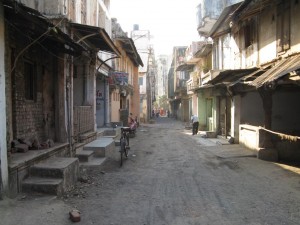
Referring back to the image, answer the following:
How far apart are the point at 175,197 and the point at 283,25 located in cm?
856

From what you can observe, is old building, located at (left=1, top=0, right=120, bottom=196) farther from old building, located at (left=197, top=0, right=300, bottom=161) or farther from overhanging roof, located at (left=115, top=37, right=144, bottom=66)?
overhanging roof, located at (left=115, top=37, right=144, bottom=66)

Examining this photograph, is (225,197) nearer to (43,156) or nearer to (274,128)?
(43,156)

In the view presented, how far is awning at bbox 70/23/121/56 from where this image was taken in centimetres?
1145

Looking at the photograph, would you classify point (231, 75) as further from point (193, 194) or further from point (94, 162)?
point (193, 194)

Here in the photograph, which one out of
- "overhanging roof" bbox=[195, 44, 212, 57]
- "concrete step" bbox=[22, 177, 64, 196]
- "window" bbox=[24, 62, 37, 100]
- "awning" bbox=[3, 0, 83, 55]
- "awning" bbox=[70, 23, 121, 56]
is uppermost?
"overhanging roof" bbox=[195, 44, 212, 57]

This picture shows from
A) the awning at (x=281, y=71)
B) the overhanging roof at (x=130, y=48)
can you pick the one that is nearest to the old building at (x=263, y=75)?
the awning at (x=281, y=71)

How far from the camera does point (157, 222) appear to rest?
6.21 meters

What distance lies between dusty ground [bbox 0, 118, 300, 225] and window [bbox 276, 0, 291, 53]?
166 inches

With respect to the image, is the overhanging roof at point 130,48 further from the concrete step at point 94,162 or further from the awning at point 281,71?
the awning at point 281,71

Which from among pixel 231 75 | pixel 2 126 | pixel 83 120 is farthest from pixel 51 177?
pixel 231 75

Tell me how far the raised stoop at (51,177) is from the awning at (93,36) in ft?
A: 12.9

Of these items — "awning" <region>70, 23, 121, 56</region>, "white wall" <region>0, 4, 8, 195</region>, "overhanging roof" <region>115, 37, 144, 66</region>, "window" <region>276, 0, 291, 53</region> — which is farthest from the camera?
"overhanging roof" <region>115, 37, 144, 66</region>

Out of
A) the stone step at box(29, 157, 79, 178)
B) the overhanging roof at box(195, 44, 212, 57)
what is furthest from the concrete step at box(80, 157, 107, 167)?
the overhanging roof at box(195, 44, 212, 57)

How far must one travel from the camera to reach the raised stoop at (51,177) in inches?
287
